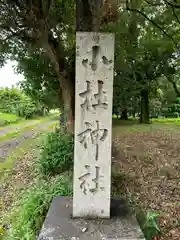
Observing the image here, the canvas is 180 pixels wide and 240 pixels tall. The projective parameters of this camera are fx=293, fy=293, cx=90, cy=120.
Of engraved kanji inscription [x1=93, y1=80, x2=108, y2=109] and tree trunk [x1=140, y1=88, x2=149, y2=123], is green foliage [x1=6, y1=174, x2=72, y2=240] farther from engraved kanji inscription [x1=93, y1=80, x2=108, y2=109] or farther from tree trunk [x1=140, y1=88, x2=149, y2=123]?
tree trunk [x1=140, y1=88, x2=149, y2=123]

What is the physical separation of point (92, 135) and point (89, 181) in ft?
1.70

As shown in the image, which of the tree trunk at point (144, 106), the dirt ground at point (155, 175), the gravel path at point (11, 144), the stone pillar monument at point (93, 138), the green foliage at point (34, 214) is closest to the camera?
the stone pillar monument at point (93, 138)

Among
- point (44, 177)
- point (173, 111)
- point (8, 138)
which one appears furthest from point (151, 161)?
point (173, 111)

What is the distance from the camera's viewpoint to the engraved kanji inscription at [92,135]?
3.18m

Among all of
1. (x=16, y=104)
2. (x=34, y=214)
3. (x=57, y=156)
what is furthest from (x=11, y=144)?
(x=16, y=104)

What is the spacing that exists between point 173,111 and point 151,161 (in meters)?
16.9

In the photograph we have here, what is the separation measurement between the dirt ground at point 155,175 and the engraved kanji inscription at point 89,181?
3.89 ft

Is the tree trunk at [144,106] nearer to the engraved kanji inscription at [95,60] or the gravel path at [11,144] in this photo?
the gravel path at [11,144]

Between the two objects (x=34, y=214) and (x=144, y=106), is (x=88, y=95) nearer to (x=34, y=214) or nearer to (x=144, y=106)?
(x=34, y=214)

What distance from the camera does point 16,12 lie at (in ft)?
20.4

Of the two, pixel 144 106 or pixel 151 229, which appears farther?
pixel 144 106

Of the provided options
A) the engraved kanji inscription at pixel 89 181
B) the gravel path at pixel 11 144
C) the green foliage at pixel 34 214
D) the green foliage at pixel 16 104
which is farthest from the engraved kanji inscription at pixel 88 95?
the green foliage at pixel 16 104

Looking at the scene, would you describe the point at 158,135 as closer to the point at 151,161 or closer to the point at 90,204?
the point at 151,161

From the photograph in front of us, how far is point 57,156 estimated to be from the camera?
20.0 feet
